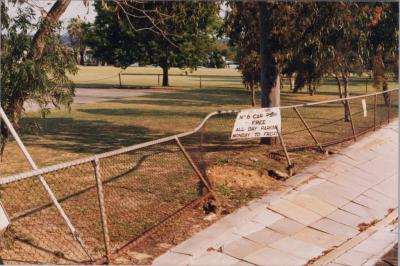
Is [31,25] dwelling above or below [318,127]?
above

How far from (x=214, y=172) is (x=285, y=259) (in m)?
3.73

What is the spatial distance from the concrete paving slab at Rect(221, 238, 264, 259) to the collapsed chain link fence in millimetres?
1074

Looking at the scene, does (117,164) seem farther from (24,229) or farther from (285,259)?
(285,259)

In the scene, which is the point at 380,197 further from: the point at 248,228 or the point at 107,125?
the point at 107,125

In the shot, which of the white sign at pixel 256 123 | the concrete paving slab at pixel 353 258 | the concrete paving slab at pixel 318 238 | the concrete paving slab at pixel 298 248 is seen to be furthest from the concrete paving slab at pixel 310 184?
the concrete paving slab at pixel 353 258

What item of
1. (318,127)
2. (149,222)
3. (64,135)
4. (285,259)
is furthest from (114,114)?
(285,259)

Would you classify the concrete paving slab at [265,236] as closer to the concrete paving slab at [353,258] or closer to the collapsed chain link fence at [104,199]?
the concrete paving slab at [353,258]

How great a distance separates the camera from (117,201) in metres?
8.45

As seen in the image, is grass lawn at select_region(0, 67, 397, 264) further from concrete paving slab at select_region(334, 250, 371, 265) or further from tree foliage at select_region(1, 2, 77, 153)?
concrete paving slab at select_region(334, 250, 371, 265)

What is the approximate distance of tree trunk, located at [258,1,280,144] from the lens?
1327cm

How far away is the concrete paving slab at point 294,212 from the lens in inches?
326

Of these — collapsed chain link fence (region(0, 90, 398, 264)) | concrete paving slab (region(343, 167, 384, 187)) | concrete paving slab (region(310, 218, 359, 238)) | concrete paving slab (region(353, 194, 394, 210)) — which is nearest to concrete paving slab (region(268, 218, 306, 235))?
concrete paving slab (region(310, 218, 359, 238))

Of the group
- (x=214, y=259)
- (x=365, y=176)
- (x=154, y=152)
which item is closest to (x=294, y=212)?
(x=214, y=259)

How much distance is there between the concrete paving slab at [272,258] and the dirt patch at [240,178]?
2758 mm
